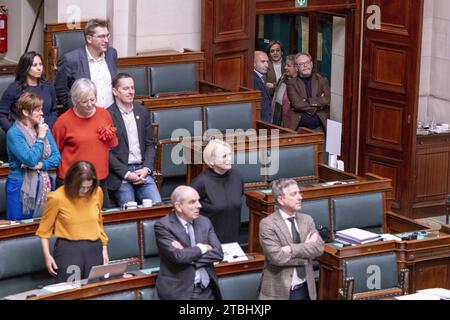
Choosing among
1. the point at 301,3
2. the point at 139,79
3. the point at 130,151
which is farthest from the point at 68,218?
the point at 301,3

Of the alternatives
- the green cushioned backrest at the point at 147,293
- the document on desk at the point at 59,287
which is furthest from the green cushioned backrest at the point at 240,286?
A: the document on desk at the point at 59,287

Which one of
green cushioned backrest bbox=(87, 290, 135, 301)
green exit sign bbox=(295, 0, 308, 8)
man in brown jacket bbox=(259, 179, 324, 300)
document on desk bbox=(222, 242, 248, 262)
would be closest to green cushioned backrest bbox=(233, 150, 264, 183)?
document on desk bbox=(222, 242, 248, 262)

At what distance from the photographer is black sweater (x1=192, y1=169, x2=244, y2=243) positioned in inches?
312

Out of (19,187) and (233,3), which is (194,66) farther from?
(19,187)

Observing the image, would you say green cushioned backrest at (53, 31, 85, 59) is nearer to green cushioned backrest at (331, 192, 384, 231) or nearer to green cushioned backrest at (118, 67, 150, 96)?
green cushioned backrest at (118, 67, 150, 96)

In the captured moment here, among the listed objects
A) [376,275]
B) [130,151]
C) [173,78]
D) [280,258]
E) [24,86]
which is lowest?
[376,275]

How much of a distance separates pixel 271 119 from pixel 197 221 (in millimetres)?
4286

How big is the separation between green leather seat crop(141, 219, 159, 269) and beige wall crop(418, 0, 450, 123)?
15.7 feet

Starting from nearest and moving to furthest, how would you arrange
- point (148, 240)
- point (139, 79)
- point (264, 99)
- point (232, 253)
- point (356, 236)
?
point (232, 253) → point (148, 240) → point (356, 236) → point (139, 79) → point (264, 99)

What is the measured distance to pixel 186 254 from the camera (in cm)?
696

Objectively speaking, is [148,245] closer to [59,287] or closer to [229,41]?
[59,287]

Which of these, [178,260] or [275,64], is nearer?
[178,260]

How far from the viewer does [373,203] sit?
347 inches

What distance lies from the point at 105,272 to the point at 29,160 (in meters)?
1.31
